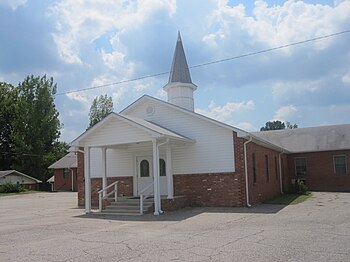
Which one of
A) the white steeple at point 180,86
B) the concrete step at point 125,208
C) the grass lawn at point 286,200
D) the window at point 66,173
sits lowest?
the grass lawn at point 286,200

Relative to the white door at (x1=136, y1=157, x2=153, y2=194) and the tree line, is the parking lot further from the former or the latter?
the tree line

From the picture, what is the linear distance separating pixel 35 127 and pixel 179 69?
124ft

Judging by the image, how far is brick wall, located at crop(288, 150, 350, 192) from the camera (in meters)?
30.1

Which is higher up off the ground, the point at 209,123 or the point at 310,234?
the point at 209,123

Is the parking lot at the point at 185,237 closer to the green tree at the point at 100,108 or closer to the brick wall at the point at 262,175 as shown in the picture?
the brick wall at the point at 262,175

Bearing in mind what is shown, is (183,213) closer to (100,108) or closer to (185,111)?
(185,111)

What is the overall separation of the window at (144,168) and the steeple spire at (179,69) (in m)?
6.36

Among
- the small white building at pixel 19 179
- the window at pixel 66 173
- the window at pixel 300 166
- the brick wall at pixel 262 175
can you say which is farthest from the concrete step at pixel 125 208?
the small white building at pixel 19 179

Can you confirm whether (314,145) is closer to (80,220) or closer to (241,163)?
(241,163)

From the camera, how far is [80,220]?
48.2ft

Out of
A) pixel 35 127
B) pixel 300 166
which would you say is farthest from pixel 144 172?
pixel 35 127

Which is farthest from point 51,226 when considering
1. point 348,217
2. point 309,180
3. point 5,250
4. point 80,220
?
point 309,180

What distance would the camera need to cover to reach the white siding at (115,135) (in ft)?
54.4

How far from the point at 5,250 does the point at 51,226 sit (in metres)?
4.16
